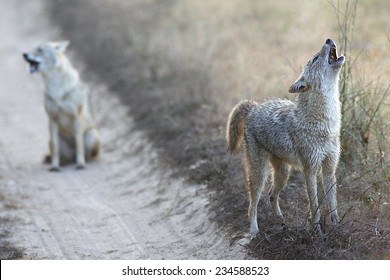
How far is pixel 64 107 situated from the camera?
12180 millimetres

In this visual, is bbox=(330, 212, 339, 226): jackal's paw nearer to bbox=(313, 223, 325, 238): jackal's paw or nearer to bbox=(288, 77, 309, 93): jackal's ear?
bbox=(313, 223, 325, 238): jackal's paw

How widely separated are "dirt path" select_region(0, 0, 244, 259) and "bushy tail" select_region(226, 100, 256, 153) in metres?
1.03

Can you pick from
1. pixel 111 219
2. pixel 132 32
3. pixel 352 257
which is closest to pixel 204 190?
pixel 111 219

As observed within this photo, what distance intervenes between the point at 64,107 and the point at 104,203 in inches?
106

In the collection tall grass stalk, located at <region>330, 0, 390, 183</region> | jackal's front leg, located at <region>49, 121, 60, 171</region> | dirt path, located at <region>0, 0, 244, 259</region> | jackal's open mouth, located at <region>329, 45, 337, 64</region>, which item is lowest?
dirt path, located at <region>0, 0, 244, 259</region>

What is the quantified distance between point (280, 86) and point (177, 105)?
2219 mm

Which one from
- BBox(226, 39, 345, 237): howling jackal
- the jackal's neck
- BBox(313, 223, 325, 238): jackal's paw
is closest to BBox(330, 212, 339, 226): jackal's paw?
BBox(226, 39, 345, 237): howling jackal

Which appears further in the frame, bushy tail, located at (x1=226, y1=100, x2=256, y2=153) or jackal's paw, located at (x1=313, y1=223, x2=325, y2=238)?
bushy tail, located at (x1=226, y1=100, x2=256, y2=153)

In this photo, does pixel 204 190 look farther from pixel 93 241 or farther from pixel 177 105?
pixel 177 105

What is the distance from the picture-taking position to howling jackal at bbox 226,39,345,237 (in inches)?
270

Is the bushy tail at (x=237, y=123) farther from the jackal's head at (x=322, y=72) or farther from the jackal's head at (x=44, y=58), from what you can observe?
the jackal's head at (x=44, y=58)

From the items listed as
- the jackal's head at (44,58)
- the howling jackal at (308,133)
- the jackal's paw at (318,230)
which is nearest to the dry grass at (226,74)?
the jackal's paw at (318,230)

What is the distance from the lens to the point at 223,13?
54.5 feet

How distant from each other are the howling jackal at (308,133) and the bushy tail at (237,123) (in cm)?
25
